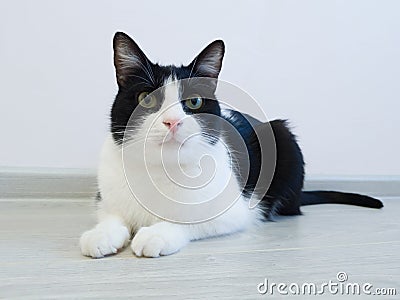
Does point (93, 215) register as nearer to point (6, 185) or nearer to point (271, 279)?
point (6, 185)

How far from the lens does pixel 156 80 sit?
0.97 meters

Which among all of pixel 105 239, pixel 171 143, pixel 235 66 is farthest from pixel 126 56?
pixel 235 66

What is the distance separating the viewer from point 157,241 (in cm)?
89

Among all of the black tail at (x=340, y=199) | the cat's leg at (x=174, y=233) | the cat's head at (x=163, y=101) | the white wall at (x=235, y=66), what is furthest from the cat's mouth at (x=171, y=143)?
the black tail at (x=340, y=199)

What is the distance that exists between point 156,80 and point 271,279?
0.47m

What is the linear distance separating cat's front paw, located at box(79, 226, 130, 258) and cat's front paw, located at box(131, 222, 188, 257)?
0.04 meters

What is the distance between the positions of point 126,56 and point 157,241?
0.40m

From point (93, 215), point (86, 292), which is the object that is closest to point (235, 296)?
point (86, 292)

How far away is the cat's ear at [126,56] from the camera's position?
0.98m

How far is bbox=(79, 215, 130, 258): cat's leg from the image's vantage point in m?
0.87

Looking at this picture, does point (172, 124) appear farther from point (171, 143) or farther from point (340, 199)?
point (340, 199)

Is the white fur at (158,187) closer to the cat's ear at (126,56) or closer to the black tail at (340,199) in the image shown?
the cat's ear at (126,56)

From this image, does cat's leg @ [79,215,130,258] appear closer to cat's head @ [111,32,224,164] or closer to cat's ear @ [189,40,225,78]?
cat's head @ [111,32,224,164]

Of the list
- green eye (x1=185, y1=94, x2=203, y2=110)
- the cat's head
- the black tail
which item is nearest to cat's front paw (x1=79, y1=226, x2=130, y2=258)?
the cat's head
